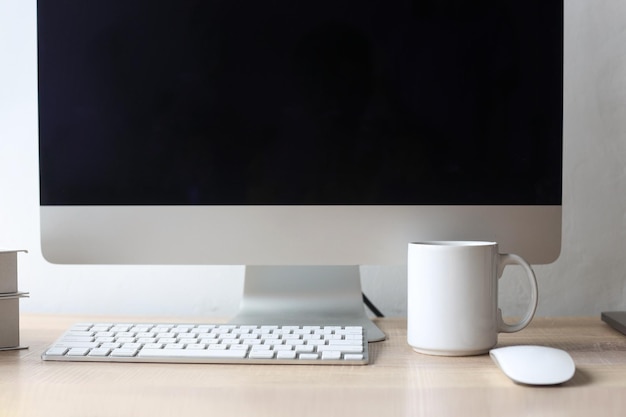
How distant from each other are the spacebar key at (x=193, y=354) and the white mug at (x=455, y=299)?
0.64 feet

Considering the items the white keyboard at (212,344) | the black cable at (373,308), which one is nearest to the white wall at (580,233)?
the black cable at (373,308)

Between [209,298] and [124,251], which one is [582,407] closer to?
[124,251]

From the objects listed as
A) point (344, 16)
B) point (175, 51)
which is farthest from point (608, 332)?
point (175, 51)

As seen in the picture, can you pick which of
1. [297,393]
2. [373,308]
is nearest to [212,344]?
[297,393]

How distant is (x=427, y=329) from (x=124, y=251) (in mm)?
375

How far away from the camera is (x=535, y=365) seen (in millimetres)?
586

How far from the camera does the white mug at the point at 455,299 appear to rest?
688mm

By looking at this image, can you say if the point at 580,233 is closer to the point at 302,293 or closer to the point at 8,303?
the point at 302,293

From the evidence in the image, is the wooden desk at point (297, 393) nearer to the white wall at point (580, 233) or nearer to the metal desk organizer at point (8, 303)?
the metal desk organizer at point (8, 303)

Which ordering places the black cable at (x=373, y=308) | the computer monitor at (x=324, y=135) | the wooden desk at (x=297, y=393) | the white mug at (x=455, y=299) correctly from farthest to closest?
the black cable at (x=373, y=308)
the computer monitor at (x=324, y=135)
the white mug at (x=455, y=299)
the wooden desk at (x=297, y=393)

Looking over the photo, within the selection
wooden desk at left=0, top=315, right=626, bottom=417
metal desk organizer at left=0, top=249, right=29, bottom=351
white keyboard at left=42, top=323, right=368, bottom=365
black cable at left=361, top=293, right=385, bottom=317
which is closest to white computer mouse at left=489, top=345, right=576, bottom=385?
wooden desk at left=0, top=315, right=626, bottom=417

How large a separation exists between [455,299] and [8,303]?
0.48 meters

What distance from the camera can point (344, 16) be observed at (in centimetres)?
81

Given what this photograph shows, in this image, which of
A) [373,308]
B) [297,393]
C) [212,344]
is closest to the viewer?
[297,393]
